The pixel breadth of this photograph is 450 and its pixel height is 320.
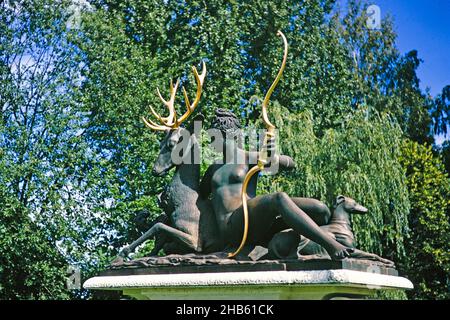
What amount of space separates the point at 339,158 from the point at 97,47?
617 centimetres

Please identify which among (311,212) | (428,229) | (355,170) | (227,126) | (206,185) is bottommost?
(311,212)

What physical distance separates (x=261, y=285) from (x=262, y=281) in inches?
2.6

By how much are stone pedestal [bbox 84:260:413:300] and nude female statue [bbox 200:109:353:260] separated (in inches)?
8.5

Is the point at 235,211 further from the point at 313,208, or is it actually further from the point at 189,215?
the point at 313,208

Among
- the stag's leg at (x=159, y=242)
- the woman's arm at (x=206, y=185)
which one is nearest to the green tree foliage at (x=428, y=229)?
the woman's arm at (x=206, y=185)

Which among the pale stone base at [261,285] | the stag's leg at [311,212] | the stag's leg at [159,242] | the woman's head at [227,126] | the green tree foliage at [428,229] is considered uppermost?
the green tree foliage at [428,229]

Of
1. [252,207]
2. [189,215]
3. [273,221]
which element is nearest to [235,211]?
[252,207]

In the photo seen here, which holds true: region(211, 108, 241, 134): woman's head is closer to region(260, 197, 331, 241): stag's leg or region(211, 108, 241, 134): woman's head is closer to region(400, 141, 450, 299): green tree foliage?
region(260, 197, 331, 241): stag's leg

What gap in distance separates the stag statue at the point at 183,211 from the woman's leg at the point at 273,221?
0.35m

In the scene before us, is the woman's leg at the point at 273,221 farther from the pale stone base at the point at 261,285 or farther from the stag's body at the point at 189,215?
the stag's body at the point at 189,215

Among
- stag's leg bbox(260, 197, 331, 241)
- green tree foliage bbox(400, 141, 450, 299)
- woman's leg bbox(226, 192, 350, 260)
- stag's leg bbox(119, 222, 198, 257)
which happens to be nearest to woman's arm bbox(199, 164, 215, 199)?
stag's leg bbox(119, 222, 198, 257)

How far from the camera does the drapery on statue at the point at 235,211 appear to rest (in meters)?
6.04

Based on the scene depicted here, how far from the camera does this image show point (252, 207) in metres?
6.30

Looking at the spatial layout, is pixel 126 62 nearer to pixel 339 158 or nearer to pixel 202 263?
pixel 339 158
